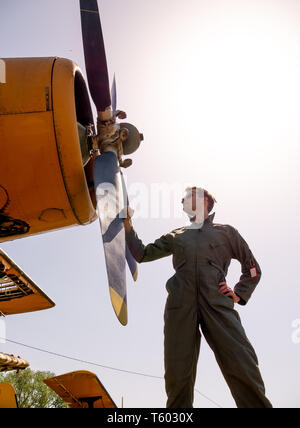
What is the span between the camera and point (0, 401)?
6.16 m

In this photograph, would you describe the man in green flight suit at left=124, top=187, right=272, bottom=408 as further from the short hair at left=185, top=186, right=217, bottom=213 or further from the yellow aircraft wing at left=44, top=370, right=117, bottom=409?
the yellow aircraft wing at left=44, top=370, right=117, bottom=409

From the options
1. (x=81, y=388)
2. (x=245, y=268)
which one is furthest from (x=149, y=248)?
(x=81, y=388)

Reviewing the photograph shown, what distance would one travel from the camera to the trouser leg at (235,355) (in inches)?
96.8

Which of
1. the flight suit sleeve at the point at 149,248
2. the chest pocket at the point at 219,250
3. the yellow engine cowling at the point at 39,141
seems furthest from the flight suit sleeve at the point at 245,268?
the yellow engine cowling at the point at 39,141

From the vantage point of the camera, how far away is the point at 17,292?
8.41 m

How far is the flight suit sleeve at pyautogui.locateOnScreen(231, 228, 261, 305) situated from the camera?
3.11 meters

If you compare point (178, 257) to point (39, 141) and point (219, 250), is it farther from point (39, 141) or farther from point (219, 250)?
point (39, 141)

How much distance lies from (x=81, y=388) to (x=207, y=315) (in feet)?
24.9

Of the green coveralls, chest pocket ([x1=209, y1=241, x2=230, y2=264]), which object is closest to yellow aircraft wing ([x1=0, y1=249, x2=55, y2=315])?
the green coveralls

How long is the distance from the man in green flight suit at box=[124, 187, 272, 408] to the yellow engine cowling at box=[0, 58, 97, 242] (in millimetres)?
736

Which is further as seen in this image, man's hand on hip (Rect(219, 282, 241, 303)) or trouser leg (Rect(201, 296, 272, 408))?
man's hand on hip (Rect(219, 282, 241, 303))

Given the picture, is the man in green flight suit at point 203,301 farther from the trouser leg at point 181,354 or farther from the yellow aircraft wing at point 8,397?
the yellow aircraft wing at point 8,397
